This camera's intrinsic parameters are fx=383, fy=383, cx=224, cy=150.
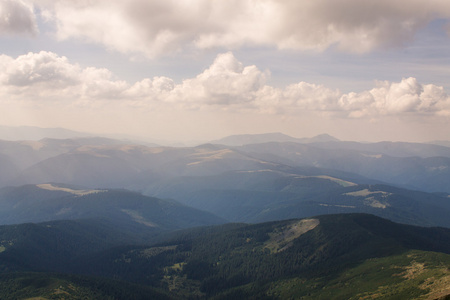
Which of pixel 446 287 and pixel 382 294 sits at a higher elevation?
pixel 446 287

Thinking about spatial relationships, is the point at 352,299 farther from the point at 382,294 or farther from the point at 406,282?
the point at 406,282

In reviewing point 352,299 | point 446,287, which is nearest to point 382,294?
point 352,299

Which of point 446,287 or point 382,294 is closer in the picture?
point 446,287

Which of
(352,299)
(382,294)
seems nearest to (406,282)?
(382,294)

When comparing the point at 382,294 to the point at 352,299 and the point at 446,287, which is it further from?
the point at 446,287

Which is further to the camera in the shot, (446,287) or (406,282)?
(406,282)

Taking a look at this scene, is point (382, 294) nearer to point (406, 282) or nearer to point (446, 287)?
point (406, 282)

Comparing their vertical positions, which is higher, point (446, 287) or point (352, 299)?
point (446, 287)
